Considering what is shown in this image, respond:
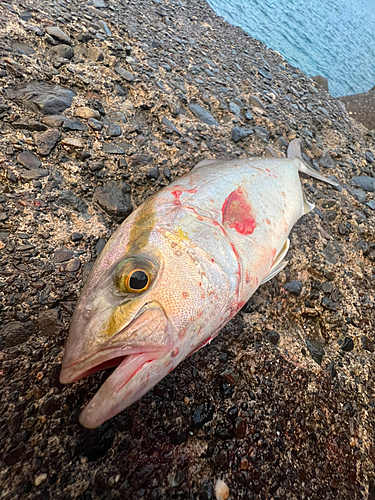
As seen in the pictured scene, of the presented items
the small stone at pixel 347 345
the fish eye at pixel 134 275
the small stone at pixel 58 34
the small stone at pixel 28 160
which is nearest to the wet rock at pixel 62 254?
the fish eye at pixel 134 275

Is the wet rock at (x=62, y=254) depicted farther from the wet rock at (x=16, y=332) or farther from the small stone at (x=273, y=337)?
the small stone at (x=273, y=337)

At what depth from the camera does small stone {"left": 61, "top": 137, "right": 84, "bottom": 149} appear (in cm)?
217

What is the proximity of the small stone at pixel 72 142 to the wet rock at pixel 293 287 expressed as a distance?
2.00 meters

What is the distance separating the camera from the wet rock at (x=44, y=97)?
7.30ft

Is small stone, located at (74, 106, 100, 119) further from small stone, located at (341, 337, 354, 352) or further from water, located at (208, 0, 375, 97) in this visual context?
water, located at (208, 0, 375, 97)

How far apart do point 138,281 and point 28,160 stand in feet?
4.57

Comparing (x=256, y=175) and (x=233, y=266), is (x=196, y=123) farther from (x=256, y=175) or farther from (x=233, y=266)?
(x=233, y=266)

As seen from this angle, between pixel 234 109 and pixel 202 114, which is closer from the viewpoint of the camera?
pixel 202 114

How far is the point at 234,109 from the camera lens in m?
3.46

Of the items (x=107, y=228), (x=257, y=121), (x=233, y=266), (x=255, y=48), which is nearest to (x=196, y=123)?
(x=257, y=121)

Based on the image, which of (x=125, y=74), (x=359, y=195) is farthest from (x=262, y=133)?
(x=125, y=74)

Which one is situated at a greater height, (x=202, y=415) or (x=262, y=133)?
(x=262, y=133)

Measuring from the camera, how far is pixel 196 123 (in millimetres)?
2996

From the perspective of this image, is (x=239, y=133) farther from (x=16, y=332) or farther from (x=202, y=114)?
(x=16, y=332)
